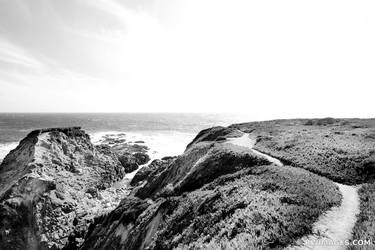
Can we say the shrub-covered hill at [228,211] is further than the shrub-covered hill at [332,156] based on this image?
No

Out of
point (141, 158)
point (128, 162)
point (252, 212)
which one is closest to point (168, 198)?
point (252, 212)

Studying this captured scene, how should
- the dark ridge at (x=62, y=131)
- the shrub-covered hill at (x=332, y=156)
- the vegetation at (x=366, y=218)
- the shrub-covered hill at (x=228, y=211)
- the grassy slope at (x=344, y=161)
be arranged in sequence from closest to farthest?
1. the vegetation at (x=366, y=218)
2. the shrub-covered hill at (x=228, y=211)
3. the grassy slope at (x=344, y=161)
4. the shrub-covered hill at (x=332, y=156)
5. the dark ridge at (x=62, y=131)

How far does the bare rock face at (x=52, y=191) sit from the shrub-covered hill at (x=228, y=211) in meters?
4.60

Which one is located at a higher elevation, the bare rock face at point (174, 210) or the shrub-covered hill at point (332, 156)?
the shrub-covered hill at point (332, 156)

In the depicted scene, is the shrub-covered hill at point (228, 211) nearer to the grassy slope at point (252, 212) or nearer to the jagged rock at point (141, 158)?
the grassy slope at point (252, 212)

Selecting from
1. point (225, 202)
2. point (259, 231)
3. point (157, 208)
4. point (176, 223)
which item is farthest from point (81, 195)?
point (259, 231)

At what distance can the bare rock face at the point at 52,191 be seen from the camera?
23.9 m

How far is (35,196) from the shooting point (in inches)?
1043

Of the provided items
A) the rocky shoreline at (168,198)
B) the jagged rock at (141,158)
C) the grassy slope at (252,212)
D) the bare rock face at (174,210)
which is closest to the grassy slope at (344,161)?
the rocky shoreline at (168,198)

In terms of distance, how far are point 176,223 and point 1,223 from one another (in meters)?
21.8

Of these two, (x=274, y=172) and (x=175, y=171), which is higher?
(x=274, y=172)

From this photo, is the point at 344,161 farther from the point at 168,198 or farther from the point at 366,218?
the point at 168,198

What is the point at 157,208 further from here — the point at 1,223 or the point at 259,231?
the point at 1,223

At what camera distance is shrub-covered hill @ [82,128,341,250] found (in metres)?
10.8
